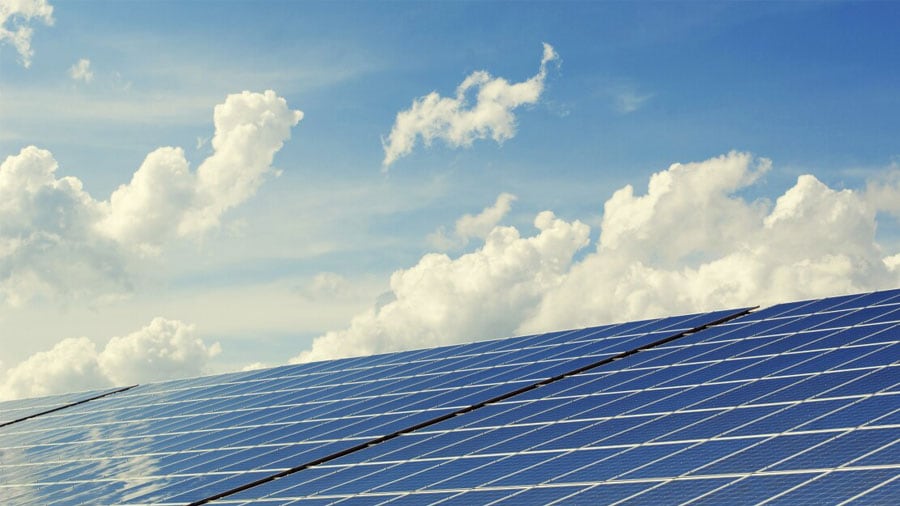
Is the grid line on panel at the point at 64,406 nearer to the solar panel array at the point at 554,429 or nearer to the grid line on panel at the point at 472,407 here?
the solar panel array at the point at 554,429

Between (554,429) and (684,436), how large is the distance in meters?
3.98

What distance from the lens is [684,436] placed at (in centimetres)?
2170

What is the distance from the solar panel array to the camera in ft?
63.3

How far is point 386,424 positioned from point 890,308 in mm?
14454

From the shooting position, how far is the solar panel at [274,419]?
28.5 meters

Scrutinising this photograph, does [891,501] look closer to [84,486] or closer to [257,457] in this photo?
[257,457]

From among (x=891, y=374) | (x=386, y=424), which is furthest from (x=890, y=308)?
(x=386, y=424)

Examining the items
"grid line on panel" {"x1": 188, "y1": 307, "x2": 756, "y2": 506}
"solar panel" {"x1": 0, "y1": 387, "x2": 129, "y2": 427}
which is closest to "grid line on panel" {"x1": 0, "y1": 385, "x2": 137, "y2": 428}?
"solar panel" {"x1": 0, "y1": 387, "x2": 129, "y2": 427}

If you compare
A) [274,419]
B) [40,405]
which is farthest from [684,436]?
[40,405]

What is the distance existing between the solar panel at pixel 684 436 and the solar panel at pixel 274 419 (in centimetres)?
140

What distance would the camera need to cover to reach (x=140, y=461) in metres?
32.1

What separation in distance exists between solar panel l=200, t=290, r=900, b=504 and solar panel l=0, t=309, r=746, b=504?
1.40 m

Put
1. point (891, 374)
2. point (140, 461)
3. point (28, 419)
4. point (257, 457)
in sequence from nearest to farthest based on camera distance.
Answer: point (891, 374) < point (257, 457) < point (140, 461) < point (28, 419)

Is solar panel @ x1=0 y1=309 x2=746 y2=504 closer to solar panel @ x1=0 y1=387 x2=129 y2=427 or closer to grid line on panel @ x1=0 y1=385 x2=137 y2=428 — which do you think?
grid line on panel @ x1=0 y1=385 x2=137 y2=428
